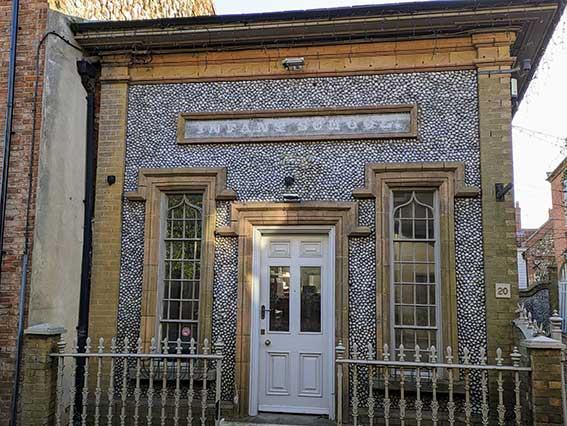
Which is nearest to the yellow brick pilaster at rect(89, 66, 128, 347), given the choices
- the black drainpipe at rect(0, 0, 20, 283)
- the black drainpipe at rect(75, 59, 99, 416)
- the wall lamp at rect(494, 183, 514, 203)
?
the black drainpipe at rect(75, 59, 99, 416)

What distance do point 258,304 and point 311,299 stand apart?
0.72 metres

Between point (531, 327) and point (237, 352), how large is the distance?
357 cm

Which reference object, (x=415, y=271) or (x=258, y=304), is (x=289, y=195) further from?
(x=415, y=271)

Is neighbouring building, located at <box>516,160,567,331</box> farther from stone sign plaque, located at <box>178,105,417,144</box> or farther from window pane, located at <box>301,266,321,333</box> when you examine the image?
window pane, located at <box>301,266,321,333</box>

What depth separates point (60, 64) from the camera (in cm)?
679

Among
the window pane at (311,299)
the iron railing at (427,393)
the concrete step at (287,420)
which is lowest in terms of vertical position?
the concrete step at (287,420)

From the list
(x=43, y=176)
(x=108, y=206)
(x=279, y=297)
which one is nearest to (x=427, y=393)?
(x=279, y=297)

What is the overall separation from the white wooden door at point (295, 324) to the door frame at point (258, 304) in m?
0.04

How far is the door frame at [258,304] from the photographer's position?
637 cm

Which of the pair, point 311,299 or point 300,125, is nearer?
point 311,299

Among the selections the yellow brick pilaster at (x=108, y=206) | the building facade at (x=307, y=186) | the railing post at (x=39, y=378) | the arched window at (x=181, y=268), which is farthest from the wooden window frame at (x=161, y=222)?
the railing post at (x=39, y=378)

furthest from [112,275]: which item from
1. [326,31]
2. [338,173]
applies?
[326,31]

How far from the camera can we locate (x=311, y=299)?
664 cm

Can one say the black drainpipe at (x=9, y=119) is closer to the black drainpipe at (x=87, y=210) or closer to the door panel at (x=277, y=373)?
the black drainpipe at (x=87, y=210)
